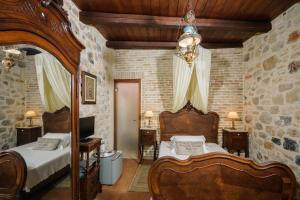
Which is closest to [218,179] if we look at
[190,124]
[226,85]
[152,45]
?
[190,124]

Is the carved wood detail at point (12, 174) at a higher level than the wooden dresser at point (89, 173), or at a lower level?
higher

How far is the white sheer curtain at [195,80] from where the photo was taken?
13.4ft

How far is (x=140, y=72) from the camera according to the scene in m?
4.83

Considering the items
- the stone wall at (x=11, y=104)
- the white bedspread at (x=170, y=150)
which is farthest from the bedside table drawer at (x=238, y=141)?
the stone wall at (x=11, y=104)

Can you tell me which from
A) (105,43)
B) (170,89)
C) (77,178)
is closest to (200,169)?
(77,178)

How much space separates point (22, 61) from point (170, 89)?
12.1 ft

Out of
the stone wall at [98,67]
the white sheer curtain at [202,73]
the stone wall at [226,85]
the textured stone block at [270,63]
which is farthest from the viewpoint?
the stone wall at [226,85]

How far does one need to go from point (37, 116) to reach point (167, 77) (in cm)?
360

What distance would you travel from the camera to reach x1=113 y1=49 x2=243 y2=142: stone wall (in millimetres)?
4609

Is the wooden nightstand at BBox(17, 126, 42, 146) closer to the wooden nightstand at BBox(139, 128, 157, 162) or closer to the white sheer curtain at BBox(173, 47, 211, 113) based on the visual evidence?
the wooden nightstand at BBox(139, 128, 157, 162)

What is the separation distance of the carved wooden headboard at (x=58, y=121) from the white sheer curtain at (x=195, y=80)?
2695mm

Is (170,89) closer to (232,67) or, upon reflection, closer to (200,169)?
(232,67)

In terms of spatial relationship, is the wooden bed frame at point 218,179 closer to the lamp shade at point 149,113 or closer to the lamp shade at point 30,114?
the lamp shade at point 30,114

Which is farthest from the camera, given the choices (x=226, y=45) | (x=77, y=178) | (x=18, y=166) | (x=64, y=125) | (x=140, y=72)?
(x=140, y=72)
